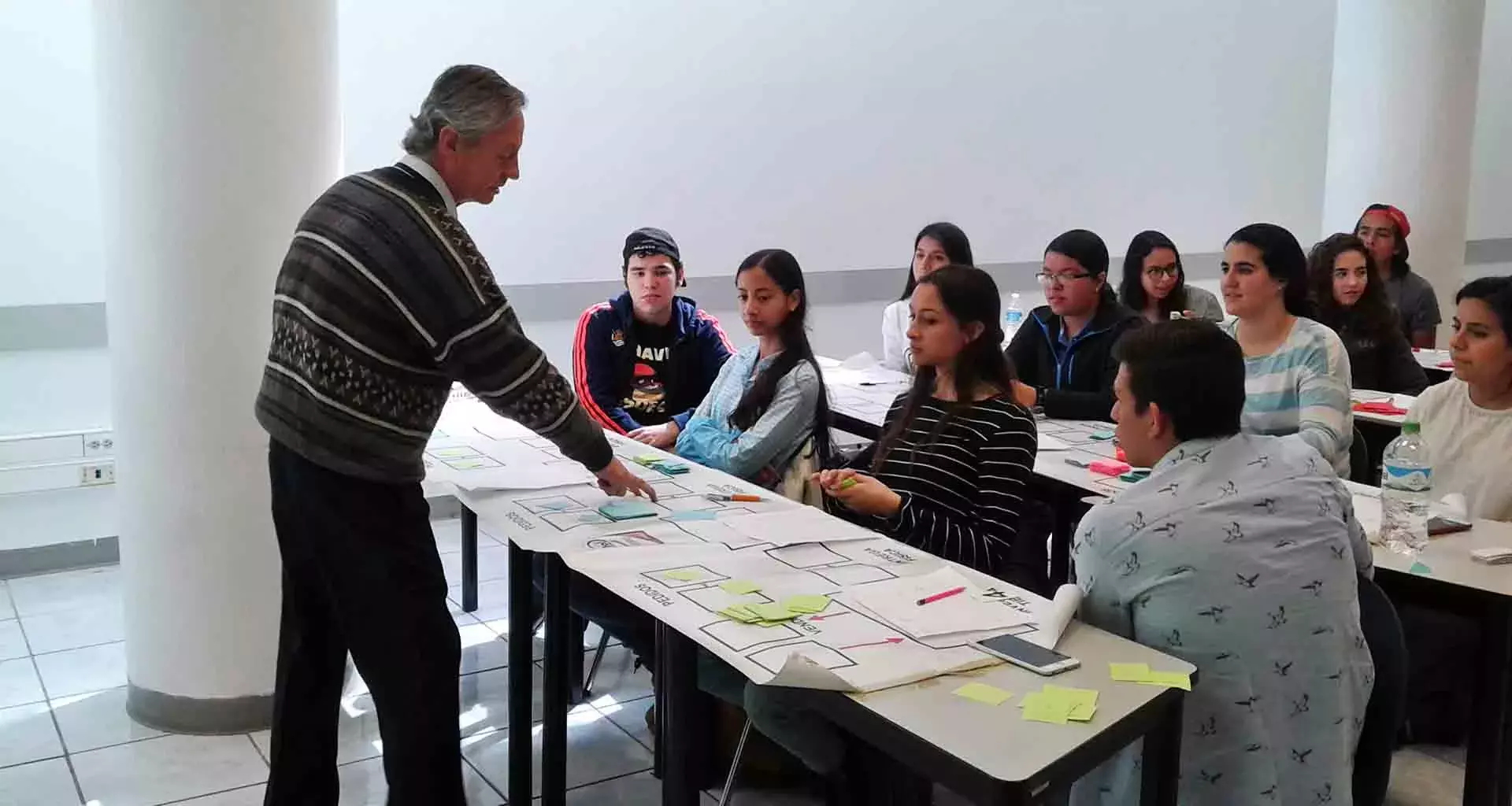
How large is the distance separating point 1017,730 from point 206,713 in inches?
91.9

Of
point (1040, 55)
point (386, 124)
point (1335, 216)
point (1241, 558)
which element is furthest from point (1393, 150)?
point (1241, 558)

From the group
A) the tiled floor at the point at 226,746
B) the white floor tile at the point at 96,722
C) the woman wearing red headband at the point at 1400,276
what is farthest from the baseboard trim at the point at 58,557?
the woman wearing red headband at the point at 1400,276

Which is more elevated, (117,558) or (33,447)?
(33,447)

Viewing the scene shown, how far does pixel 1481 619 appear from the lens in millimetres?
2268

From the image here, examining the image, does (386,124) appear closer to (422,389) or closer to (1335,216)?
(422,389)

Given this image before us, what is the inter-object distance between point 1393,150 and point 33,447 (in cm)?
629

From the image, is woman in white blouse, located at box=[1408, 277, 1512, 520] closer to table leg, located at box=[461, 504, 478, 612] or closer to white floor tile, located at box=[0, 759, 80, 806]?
table leg, located at box=[461, 504, 478, 612]

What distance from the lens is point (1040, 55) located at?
632cm

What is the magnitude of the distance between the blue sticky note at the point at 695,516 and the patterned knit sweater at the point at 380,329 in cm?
52

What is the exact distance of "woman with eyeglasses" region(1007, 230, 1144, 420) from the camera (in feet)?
12.1

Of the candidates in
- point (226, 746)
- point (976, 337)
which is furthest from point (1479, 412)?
point (226, 746)

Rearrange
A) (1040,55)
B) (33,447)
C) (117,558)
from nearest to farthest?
(33,447) → (117,558) → (1040,55)

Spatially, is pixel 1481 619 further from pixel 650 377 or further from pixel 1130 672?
pixel 650 377

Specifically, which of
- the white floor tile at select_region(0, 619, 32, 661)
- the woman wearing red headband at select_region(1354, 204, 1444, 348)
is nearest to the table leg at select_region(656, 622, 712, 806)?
the white floor tile at select_region(0, 619, 32, 661)
